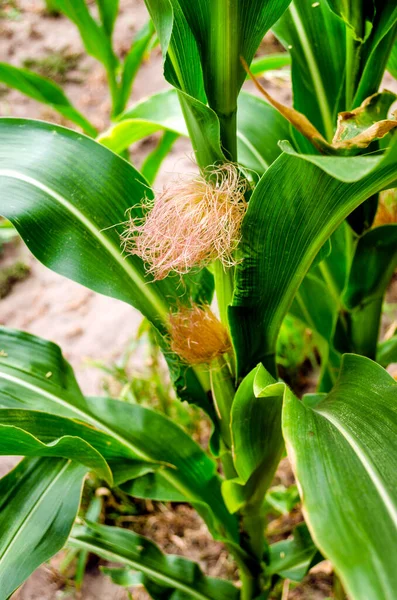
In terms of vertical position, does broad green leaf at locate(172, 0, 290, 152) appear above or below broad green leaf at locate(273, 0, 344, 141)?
below

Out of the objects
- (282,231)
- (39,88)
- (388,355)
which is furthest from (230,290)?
(39,88)

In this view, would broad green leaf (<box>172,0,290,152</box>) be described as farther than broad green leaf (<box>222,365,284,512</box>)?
No

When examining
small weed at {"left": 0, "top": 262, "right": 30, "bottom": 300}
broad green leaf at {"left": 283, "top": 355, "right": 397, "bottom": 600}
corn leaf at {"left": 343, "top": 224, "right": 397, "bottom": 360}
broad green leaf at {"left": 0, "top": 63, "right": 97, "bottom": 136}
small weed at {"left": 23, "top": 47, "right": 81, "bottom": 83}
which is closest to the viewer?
broad green leaf at {"left": 283, "top": 355, "right": 397, "bottom": 600}

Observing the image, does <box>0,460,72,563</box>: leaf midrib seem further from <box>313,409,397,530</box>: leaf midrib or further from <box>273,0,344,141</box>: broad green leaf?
<box>273,0,344,141</box>: broad green leaf

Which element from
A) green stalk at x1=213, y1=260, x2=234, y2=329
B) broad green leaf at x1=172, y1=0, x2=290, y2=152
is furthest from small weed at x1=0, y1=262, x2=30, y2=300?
broad green leaf at x1=172, y1=0, x2=290, y2=152

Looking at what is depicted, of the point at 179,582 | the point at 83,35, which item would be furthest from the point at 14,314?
the point at 179,582

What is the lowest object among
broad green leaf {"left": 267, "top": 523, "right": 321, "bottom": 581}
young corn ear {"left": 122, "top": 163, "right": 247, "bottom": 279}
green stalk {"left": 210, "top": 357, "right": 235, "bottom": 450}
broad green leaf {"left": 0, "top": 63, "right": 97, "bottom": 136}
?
broad green leaf {"left": 267, "top": 523, "right": 321, "bottom": 581}

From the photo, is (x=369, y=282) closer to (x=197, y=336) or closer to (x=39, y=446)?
(x=197, y=336)
